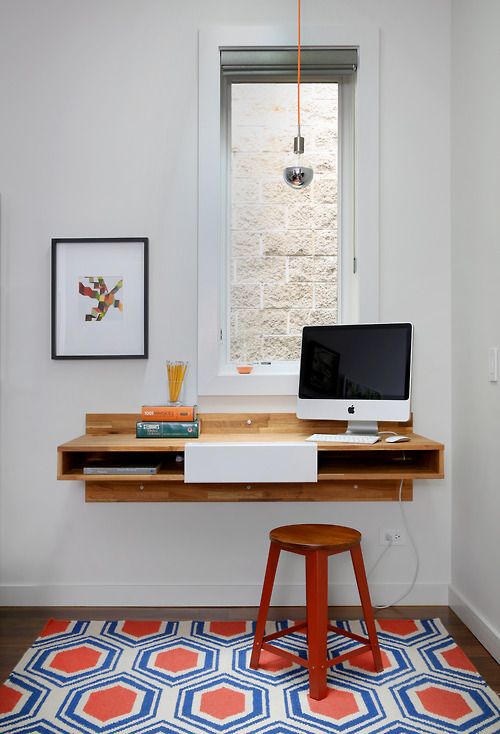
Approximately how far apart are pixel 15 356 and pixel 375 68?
6.68ft

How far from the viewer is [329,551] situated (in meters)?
2.11

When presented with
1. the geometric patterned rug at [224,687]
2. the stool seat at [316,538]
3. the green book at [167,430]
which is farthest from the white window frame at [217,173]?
the geometric patterned rug at [224,687]

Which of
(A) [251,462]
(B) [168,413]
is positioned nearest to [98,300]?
(B) [168,413]

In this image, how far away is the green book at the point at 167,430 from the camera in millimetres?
2570

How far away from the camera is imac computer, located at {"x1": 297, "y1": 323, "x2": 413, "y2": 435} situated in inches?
99.7

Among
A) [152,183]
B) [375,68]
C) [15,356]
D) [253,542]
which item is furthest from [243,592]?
[375,68]

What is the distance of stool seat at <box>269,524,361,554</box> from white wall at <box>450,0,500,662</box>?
1.92ft

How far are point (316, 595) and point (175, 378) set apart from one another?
3.64 feet

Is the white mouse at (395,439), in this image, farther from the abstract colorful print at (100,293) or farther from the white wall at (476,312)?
the abstract colorful print at (100,293)

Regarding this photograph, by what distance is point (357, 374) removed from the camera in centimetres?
260

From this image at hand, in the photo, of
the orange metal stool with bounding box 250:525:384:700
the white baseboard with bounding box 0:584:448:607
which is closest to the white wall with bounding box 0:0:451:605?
the white baseboard with bounding box 0:584:448:607

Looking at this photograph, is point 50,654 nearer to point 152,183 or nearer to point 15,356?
point 15,356

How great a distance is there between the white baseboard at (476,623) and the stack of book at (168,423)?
1300 mm

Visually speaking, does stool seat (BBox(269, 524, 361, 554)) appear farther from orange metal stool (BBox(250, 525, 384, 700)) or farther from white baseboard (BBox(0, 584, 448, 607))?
white baseboard (BBox(0, 584, 448, 607))
